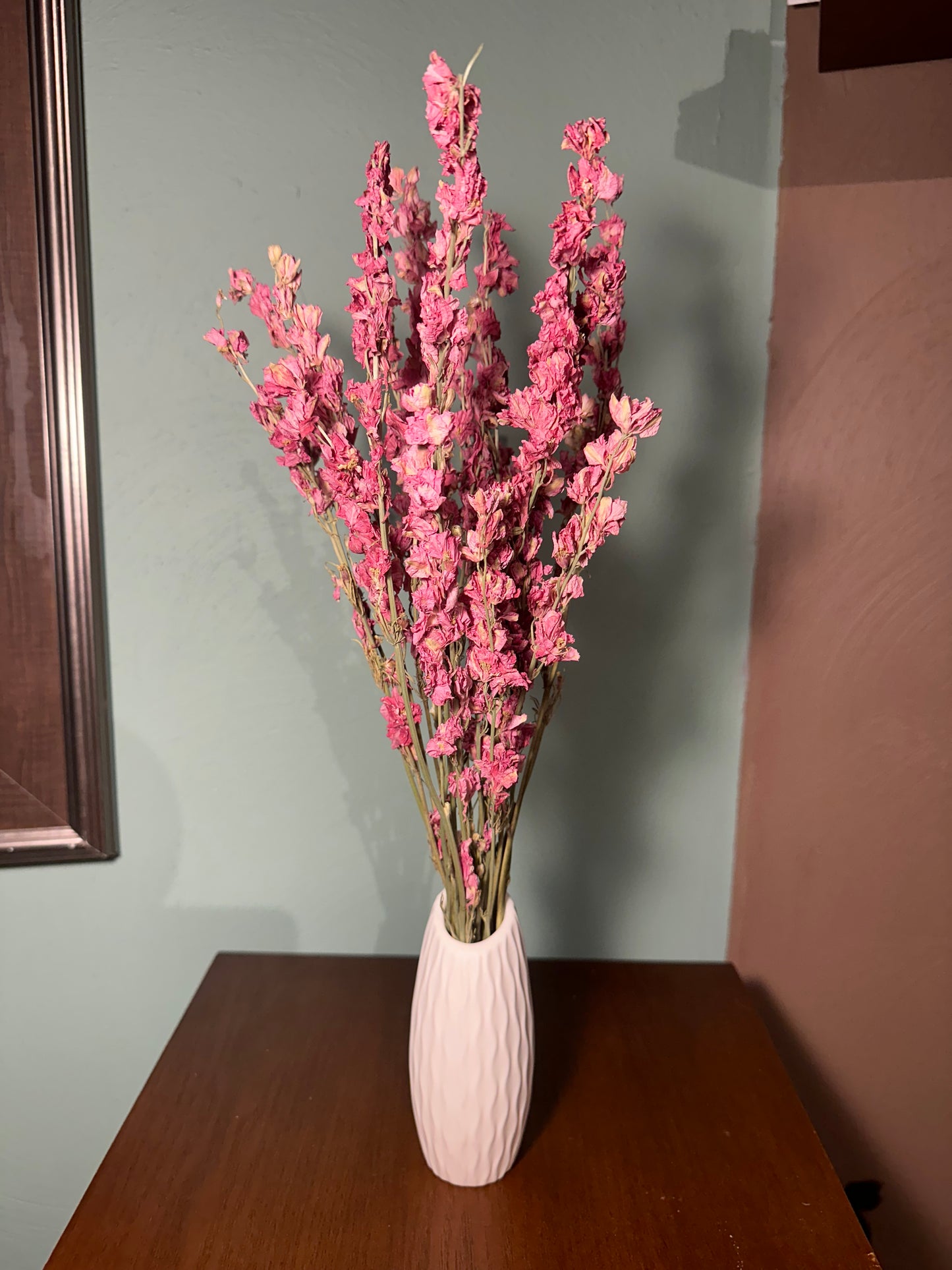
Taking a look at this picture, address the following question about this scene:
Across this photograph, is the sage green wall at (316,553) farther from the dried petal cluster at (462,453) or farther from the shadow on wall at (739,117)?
Result: the dried petal cluster at (462,453)

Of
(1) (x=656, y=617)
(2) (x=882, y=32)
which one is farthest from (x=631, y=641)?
(2) (x=882, y=32)

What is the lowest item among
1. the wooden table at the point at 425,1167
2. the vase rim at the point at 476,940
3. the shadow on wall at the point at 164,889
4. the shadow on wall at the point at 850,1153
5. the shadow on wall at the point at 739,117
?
the shadow on wall at the point at 850,1153

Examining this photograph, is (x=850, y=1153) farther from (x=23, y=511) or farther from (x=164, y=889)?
(x=23, y=511)

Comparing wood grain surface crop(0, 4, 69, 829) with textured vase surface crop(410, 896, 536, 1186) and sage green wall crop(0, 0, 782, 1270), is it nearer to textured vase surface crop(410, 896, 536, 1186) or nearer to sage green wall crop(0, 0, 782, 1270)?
sage green wall crop(0, 0, 782, 1270)

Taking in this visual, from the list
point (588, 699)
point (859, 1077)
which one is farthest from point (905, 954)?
point (588, 699)

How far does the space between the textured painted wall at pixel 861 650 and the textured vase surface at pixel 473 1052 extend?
440 millimetres

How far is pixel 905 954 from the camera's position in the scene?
3.35 feet

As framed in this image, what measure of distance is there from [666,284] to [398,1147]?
91cm

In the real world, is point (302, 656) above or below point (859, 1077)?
above

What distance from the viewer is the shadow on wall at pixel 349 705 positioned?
1.04 metres

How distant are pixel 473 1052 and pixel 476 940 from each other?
0.09 metres

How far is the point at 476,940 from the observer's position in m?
0.76

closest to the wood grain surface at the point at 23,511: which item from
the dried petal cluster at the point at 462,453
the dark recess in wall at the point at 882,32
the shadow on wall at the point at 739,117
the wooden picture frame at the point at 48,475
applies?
the wooden picture frame at the point at 48,475

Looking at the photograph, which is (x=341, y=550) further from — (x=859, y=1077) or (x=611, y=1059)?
(x=859, y=1077)
